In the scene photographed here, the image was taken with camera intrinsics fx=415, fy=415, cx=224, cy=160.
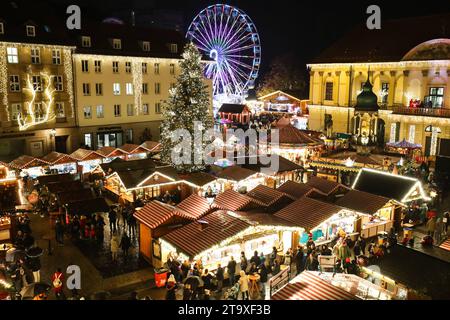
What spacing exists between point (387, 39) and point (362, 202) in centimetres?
3134

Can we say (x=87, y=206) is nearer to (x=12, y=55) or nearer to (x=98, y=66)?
(x=12, y=55)

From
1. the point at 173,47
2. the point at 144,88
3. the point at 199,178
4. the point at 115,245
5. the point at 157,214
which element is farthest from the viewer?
the point at 173,47

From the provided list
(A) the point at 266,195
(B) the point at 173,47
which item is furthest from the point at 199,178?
(B) the point at 173,47

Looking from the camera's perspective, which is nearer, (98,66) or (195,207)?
(195,207)

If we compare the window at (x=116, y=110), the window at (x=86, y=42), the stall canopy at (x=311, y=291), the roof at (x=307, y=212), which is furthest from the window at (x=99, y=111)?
the stall canopy at (x=311, y=291)

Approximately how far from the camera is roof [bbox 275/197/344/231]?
16797 mm

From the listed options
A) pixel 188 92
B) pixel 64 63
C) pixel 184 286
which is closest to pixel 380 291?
pixel 184 286

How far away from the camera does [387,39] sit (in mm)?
44125

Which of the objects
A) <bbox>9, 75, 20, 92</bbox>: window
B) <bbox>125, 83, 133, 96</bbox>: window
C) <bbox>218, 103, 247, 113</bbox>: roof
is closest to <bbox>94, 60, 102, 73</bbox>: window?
<bbox>125, 83, 133, 96</bbox>: window

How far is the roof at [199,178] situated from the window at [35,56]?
18223 millimetres

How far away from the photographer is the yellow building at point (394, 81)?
120 feet

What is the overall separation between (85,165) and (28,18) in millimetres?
14570

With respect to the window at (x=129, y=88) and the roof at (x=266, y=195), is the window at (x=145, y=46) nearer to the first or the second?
the window at (x=129, y=88)

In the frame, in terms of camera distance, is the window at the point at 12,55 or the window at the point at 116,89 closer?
the window at the point at 12,55
